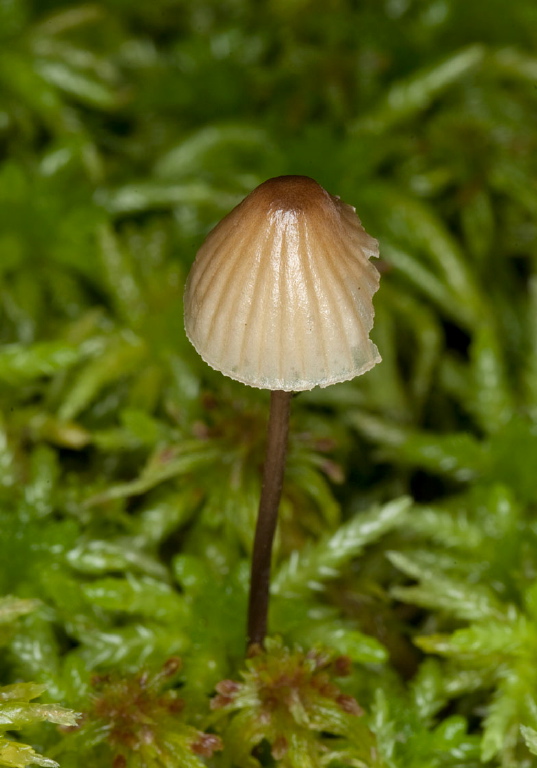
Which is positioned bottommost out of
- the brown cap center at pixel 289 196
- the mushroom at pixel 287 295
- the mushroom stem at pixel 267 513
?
the mushroom stem at pixel 267 513

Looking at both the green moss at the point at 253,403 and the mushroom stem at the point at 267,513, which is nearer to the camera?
the mushroom stem at the point at 267,513

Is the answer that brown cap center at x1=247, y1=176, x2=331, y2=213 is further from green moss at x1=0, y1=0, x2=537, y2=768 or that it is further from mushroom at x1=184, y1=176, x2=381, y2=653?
green moss at x1=0, y1=0, x2=537, y2=768

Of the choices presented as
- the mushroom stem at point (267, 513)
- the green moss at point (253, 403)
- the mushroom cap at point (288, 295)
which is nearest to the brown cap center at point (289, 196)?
the mushroom cap at point (288, 295)

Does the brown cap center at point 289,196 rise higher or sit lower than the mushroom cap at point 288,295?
higher

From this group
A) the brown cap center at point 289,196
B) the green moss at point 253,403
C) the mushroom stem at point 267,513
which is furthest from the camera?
the green moss at point 253,403

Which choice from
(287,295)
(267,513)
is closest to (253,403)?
(267,513)

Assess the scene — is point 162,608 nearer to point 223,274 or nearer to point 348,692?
point 348,692

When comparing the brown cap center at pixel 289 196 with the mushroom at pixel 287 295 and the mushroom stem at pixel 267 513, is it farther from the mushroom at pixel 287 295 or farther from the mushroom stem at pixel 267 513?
the mushroom stem at pixel 267 513
